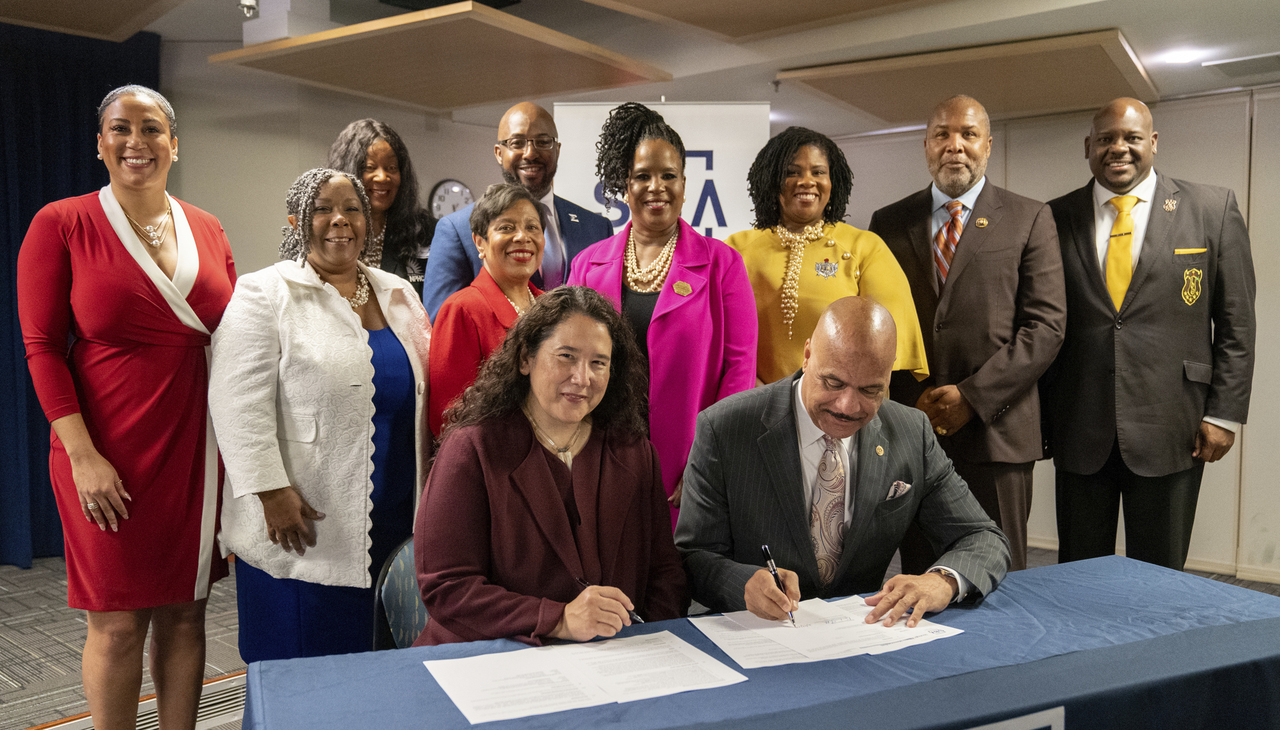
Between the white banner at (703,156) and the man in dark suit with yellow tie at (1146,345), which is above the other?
the white banner at (703,156)

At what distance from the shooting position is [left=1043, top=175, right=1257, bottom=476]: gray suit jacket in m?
2.99

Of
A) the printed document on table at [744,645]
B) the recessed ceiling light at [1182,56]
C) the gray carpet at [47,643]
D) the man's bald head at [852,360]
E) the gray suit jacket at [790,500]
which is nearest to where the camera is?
the printed document on table at [744,645]

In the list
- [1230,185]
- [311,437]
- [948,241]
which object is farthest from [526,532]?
[1230,185]

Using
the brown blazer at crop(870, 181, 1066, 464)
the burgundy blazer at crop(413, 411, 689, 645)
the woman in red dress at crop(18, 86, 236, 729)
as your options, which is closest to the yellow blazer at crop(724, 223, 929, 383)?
the brown blazer at crop(870, 181, 1066, 464)

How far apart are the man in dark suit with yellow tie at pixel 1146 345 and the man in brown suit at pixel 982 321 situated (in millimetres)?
195

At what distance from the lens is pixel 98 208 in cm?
237

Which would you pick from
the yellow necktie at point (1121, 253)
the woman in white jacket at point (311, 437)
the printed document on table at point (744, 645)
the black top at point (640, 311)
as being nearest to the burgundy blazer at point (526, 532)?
the printed document on table at point (744, 645)

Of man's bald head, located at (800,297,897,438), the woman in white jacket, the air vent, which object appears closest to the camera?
man's bald head, located at (800,297,897,438)

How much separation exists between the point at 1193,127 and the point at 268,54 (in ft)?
17.4

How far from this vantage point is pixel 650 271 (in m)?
2.71

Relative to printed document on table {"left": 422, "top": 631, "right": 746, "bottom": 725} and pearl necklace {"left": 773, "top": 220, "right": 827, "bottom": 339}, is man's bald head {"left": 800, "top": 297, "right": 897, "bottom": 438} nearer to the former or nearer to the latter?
printed document on table {"left": 422, "top": 631, "right": 746, "bottom": 725}

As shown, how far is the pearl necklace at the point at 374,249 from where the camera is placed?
282 centimetres

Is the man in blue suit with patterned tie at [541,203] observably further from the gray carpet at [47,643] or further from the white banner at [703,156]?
the gray carpet at [47,643]

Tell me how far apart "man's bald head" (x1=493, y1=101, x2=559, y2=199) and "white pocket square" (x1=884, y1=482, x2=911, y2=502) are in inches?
68.7
